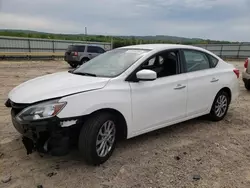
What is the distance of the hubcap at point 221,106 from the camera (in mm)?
5061

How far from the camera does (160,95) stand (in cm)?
382

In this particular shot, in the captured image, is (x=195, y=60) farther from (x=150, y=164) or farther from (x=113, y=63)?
(x=150, y=164)

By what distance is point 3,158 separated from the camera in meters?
3.38

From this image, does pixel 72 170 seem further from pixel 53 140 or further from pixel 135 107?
pixel 135 107

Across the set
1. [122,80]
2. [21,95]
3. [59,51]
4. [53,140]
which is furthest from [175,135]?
[59,51]

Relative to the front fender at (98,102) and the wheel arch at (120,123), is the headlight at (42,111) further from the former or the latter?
the wheel arch at (120,123)

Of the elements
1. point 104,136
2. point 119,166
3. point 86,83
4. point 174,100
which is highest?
point 86,83

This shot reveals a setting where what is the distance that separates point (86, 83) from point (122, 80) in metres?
0.51

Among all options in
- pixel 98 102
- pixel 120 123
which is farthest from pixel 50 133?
pixel 120 123

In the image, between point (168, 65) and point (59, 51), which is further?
point (59, 51)

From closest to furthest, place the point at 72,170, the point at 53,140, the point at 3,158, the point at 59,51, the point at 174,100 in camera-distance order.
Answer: the point at 53,140, the point at 72,170, the point at 3,158, the point at 174,100, the point at 59,51

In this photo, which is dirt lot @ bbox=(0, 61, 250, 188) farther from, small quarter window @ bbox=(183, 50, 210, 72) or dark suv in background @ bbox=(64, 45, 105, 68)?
dark suv in background @ bbox=(64, 45, 105, 68)

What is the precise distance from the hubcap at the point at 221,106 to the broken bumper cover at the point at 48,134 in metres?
3.22

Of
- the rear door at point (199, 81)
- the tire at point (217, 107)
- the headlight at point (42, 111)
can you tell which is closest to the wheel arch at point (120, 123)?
the headlight at point (42, 111)
